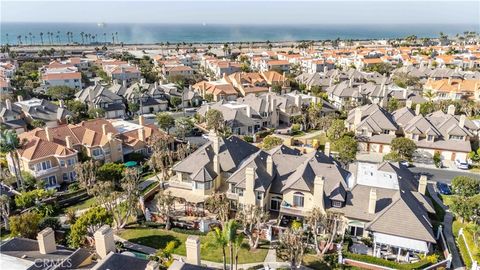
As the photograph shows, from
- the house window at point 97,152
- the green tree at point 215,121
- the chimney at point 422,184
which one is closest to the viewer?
the chimney at point 422,184

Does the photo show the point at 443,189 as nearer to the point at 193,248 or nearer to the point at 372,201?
the point at 372,201

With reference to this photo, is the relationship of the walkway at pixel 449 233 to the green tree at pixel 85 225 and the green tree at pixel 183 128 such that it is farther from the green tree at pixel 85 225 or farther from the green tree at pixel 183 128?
the green tree at pixel 183 128

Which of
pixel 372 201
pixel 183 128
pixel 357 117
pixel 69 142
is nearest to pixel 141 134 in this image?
pixel 183 128

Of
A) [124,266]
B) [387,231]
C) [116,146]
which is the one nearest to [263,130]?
[116,146]

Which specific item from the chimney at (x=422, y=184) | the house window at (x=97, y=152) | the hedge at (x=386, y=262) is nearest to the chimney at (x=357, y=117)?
the chimney at (x=422, y=184)

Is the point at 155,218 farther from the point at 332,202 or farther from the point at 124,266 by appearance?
the point at 332,202

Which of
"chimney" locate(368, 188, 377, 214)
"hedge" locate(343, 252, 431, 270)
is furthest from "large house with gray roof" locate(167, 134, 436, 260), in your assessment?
"hedge" locate(343, 252, 431, 270)
